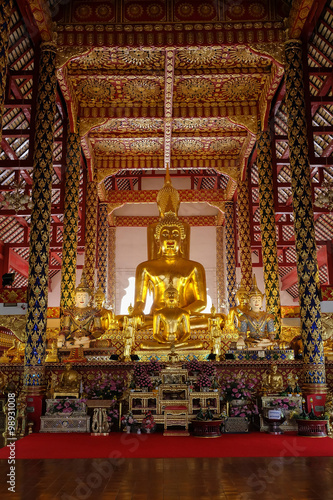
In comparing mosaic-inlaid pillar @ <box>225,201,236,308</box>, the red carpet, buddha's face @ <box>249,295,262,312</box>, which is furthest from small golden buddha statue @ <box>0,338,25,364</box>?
mosaic-inlaid pillar @ <box>225,201,236,308</box>

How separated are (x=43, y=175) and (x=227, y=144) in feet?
22.9

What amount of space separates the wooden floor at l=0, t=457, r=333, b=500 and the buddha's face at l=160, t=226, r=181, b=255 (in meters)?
6.26

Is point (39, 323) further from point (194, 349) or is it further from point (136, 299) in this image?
point (136, 299)

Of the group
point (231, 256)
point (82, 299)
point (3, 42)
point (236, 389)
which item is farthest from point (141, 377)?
point (231, 256)

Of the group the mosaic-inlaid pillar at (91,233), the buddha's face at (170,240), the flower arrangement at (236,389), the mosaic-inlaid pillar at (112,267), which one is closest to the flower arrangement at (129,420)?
the flower arrangement at (236,389)

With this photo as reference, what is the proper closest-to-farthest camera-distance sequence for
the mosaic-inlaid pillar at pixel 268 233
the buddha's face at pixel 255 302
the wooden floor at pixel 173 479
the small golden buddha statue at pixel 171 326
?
the wooden floor at pixel 173 479 < the small golden buddha statue at pixel 171 326 < the buddha's face at pixel 255 302 < the mosaic-inlaid pillar at pixel 268 233

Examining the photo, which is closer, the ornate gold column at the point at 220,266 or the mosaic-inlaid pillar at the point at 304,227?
the mosaic-inlaid pillar at the point at 304,227

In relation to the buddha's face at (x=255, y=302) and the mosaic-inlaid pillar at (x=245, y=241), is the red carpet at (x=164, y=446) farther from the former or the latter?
the mosaic-inlaid pillar at (x=245, y=241)

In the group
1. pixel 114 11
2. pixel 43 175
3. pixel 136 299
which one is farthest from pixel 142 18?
pixel 136 299

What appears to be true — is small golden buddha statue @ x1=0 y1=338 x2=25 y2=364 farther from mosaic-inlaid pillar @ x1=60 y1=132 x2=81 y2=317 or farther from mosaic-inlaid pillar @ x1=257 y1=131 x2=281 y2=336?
mosaic-inlaid pillar @ x1=257 y1=131 x2=281 y2=336

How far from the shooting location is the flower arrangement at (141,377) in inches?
261

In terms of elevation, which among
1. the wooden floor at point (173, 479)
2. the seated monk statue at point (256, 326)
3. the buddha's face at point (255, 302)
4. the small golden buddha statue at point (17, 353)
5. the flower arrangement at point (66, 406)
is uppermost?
the buddha's face at point (255, 302)

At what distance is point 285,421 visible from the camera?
246 inches

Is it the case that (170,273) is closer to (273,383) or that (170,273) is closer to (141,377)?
(141,377)
